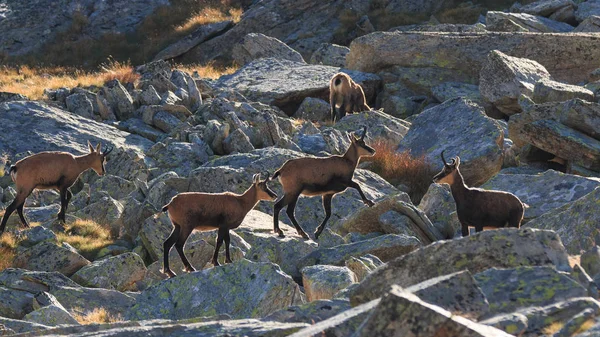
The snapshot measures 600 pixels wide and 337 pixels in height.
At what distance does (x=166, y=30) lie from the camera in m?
53.5

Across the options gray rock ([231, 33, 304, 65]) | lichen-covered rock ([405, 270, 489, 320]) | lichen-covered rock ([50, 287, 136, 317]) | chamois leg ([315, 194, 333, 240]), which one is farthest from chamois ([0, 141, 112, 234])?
gray rock ([231, 33, 304, 65])

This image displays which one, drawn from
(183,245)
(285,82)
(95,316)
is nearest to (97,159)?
(183,245)

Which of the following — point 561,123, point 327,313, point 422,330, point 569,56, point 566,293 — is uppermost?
point 422,330

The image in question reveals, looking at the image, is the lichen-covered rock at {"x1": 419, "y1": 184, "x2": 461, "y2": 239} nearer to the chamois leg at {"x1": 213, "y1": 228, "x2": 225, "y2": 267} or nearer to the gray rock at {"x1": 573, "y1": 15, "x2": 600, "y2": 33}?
the chamois leg at {"x1": 213, "y1": 228, "x2": 225, "y2": 267}

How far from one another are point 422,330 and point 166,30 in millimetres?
47756

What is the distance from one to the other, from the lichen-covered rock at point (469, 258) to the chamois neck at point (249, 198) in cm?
825

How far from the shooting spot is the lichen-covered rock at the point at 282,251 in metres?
17.2

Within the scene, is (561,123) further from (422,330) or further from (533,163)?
(422,330)

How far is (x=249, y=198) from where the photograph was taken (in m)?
18.1

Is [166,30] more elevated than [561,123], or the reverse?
[561,123]

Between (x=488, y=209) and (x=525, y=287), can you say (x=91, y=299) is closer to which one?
(x=488, y=209)

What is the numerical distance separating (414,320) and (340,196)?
14.8 m

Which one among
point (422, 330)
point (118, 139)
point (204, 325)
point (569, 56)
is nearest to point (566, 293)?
point (422, 330)

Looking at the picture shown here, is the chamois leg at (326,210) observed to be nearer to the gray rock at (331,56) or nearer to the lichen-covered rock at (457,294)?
the lichen-covered rock at (457,294)
